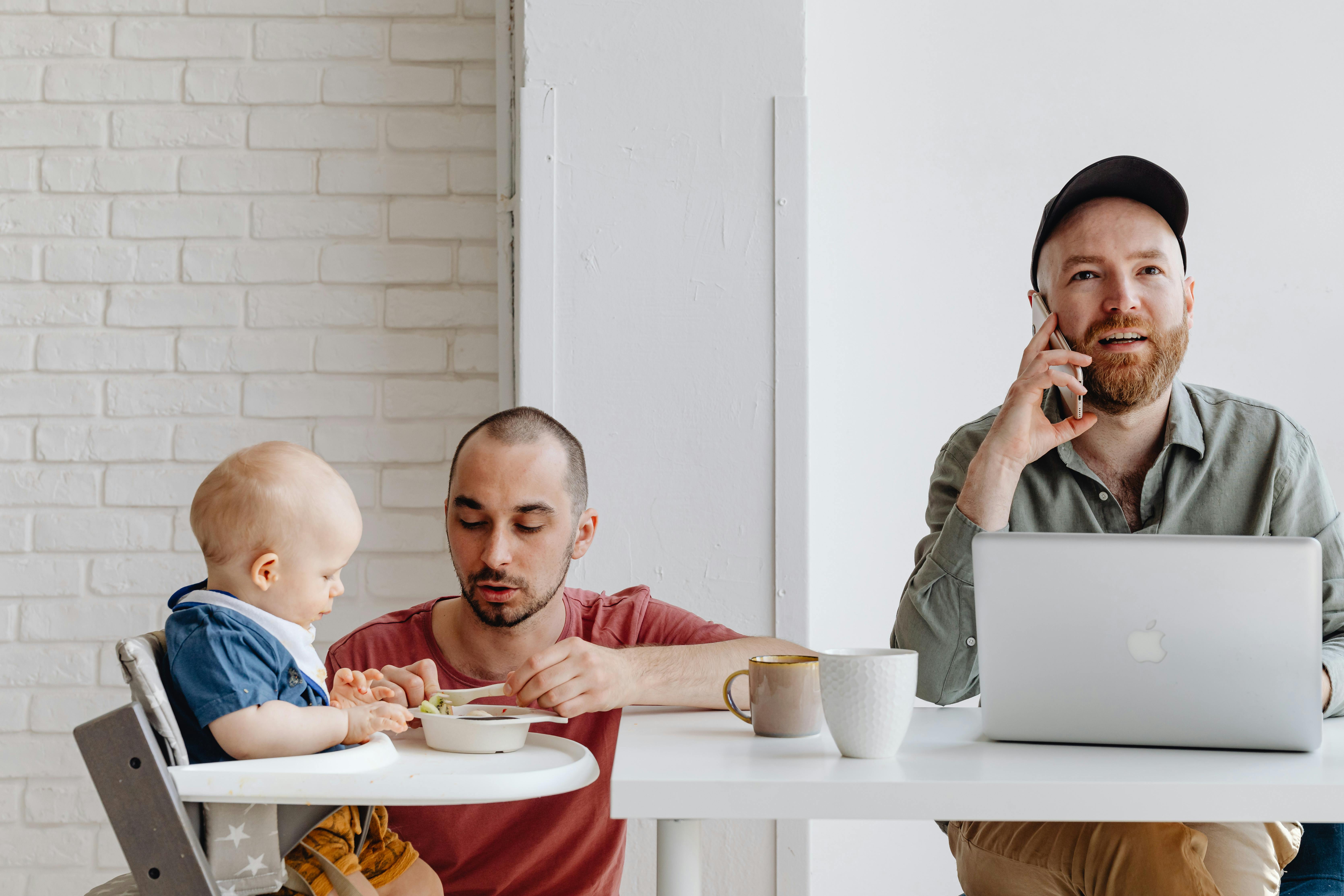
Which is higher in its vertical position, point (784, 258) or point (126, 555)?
point (784, 258)

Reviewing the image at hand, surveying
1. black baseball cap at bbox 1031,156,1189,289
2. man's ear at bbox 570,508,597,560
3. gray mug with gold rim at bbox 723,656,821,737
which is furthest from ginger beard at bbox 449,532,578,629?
black baseball cap at bbox 1031,156,1189,289

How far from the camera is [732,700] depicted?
51.0 inches

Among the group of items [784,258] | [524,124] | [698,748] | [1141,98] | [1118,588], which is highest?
[1141,98]

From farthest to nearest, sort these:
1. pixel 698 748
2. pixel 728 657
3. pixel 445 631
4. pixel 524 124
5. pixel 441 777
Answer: pixel 524 124 < pixel 445 631 < pixel 728 657 < pixel 698 748 < pixel 441 777

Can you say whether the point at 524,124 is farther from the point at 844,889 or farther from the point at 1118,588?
the point at 844,889

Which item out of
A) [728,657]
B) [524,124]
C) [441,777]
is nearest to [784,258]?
[524,124]

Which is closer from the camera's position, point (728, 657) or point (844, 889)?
point (728, 657)

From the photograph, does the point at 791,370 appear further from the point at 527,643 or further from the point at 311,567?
the point at 311,567

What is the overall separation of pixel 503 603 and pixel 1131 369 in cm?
103

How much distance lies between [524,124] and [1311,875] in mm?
1803

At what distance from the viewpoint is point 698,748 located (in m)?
1.10

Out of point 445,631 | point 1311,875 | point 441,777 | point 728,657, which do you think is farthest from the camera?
point 445,631

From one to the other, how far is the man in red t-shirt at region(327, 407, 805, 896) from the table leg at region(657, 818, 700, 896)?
35 centimetres

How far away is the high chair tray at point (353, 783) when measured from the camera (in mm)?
968
